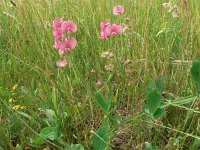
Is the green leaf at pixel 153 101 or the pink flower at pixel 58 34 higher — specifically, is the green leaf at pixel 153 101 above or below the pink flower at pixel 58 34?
below

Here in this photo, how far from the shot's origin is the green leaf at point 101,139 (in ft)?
3.25

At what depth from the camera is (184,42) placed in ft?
5.33

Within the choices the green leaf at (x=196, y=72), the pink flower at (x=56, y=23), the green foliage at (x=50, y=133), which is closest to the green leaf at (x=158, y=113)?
the green leaf at (x=196, y=72)

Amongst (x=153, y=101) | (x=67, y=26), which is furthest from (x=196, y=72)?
(x=67, y=26)

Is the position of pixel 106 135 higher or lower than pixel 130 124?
higher

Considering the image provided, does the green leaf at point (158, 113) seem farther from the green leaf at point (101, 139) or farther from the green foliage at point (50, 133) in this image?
the green foliage at point (50, 133)

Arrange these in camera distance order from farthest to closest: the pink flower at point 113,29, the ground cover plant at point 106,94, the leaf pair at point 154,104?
the pink flower at point 113,29 < the ground cover plant at point 106,94 < the leaf pair at point 154,104

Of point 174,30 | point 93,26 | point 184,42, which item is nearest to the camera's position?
point 184,42

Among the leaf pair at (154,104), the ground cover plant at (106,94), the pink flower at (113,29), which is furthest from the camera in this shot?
the pink flower at (113,29)

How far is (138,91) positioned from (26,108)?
424mm

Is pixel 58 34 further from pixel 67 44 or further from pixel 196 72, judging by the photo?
pixel 196 72

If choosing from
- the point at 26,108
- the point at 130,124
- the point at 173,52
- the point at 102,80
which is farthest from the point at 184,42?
the point at 26,108

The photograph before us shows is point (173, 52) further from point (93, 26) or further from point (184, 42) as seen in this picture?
point (93, 26)

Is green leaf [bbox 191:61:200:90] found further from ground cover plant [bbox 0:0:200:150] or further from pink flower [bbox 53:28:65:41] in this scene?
pink flower [bbox 53:28:65:41]
